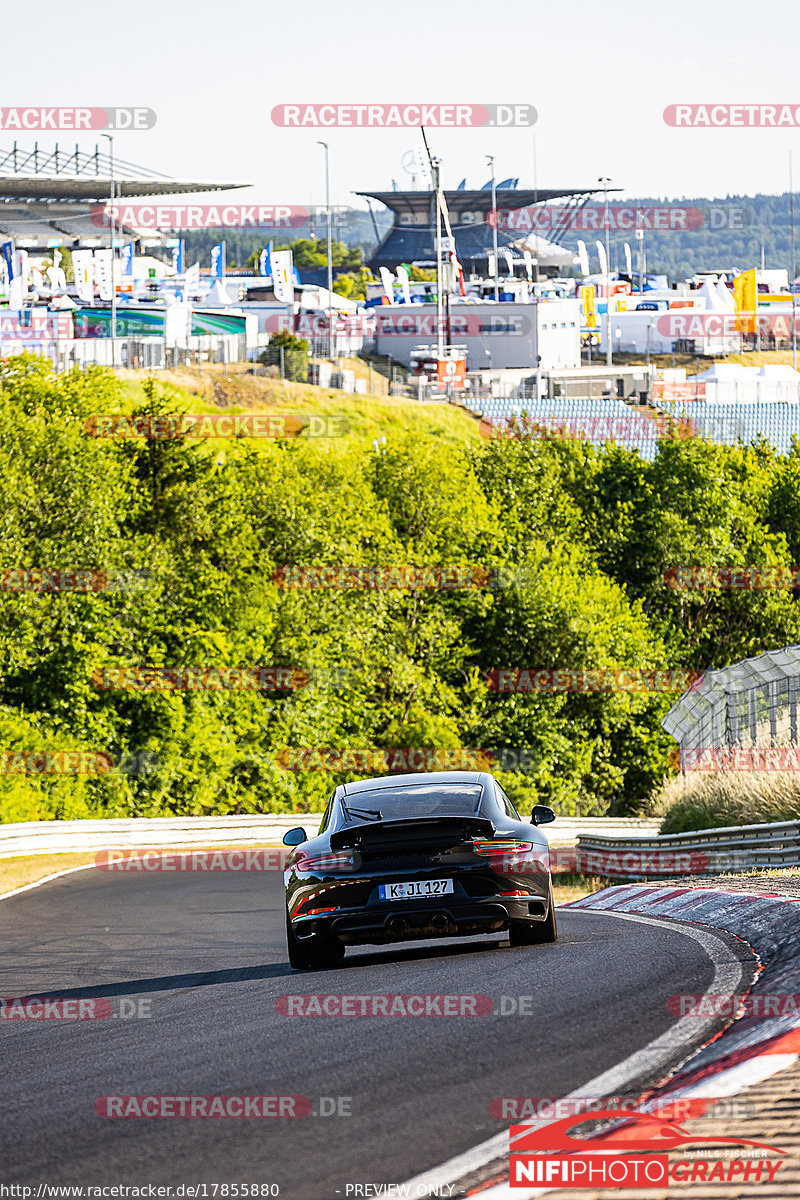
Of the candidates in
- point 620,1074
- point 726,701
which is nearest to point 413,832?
point 620,1074

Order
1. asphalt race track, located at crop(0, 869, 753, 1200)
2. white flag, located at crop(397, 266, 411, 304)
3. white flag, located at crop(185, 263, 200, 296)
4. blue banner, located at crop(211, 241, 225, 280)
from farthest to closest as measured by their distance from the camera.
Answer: white flag, located at crop(397, 266, 411, 304), blue banner, located at crop(211, 241, 225, 280), white flag, located at crop(185, 263, 200, 296), asphalt race track, located at crop(0, 869, 753, 1200)

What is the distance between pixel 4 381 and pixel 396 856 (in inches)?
1659

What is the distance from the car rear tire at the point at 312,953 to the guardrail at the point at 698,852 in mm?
6651

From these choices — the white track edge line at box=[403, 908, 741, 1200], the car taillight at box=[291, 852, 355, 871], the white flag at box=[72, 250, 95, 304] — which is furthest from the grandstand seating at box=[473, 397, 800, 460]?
the white track edge line at box=[403, 908, 741, 1200]

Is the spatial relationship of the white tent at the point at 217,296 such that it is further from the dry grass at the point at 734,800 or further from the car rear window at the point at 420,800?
the car rear window at the point at 420,800

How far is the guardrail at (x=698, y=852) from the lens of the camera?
15.3 metres

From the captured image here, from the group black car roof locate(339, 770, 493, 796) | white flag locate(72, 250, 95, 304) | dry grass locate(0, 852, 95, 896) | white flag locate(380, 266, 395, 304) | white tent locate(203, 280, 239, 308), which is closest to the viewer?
black car roof locate(339, 770, 493, 796)

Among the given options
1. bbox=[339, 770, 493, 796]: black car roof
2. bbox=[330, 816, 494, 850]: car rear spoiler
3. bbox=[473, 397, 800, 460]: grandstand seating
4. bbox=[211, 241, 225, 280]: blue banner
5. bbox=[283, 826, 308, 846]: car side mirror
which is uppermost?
bbox=[211, 241, 225, 280]: blue banner

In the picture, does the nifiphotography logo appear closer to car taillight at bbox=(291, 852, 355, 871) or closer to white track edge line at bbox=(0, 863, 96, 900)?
car taillight at bbox=(291, 852, 355, 871)

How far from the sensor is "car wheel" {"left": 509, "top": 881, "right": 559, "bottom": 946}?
9859mm

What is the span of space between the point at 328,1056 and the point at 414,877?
294cm

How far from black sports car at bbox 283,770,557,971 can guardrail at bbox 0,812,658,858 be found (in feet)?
63.1

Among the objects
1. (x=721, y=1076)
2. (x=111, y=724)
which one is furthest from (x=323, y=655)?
(x=721, y=1076)

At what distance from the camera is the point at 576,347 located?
116125 mm
